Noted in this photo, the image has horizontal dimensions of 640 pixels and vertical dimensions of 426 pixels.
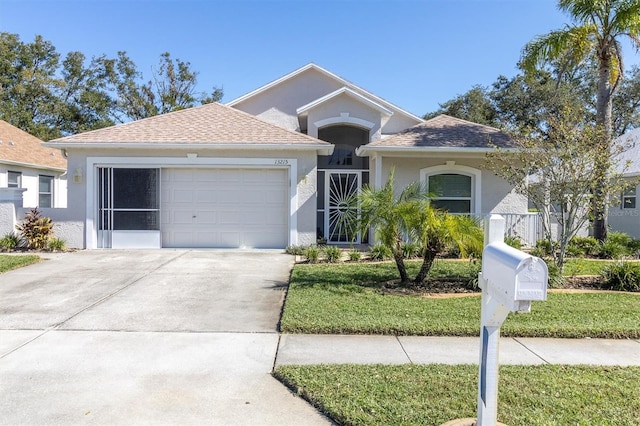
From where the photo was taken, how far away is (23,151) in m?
18.5

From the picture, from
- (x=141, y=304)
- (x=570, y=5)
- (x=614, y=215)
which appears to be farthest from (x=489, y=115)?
(x=141, y=304)

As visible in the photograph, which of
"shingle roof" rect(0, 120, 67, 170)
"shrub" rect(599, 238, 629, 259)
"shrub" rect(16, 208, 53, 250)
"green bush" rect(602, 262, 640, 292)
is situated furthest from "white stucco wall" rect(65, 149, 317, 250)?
"shrub" rect(599, 238, 629, 259)

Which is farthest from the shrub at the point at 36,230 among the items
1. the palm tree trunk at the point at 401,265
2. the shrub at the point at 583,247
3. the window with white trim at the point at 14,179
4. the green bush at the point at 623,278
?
the shrub at the point at 583,247

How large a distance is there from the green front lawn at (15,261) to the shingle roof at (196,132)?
3611 millimetres

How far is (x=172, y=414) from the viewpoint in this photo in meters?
3.54

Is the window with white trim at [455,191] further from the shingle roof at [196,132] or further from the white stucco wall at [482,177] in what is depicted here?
the shingle roof at [196,132]

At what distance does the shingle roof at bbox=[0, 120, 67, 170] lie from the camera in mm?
17188

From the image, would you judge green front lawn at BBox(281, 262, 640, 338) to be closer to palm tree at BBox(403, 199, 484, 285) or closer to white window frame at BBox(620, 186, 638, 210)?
palm tree at BBox(403, 199, 484, 285)

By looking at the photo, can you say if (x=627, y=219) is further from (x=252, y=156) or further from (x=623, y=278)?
(x=252, y=156)

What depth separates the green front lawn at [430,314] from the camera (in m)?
5.61

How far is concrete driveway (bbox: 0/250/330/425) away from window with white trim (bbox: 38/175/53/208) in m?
11.9

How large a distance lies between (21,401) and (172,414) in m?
1.38

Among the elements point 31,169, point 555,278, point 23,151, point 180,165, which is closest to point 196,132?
point 180,165

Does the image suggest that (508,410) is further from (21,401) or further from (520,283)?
(21,401)
